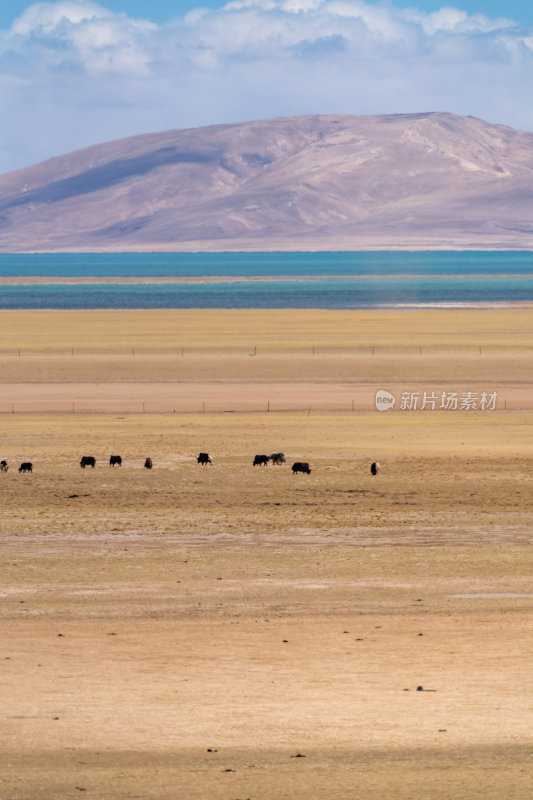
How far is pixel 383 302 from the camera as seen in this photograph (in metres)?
122

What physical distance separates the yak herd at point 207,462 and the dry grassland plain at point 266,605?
1.02ft

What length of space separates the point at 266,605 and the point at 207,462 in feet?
49.4

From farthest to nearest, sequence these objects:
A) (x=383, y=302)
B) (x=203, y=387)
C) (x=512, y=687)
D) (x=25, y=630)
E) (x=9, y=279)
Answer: (x=9, y=279) < (x=383, y=302) < (x=203, y=387) < (x=25, y=630) < (x=512, y=687)

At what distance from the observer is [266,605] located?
19672 millimetres

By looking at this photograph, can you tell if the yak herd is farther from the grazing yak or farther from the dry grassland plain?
the dry grassland plain

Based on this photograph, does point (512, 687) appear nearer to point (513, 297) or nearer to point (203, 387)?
point (203, 387)

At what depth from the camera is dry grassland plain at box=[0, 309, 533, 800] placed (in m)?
12.8

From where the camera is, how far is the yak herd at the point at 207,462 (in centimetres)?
3303

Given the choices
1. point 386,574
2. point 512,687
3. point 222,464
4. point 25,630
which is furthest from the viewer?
point 222,464

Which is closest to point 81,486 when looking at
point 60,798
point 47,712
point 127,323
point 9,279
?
point 47,712

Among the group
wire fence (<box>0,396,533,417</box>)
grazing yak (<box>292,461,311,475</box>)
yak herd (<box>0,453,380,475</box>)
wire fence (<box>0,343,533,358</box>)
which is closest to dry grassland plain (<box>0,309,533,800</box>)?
yak herd (<box>0,453,380,475</box>)

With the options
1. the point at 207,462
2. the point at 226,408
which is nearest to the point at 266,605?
the point at 207,462

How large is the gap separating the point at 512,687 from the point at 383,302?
107 meters

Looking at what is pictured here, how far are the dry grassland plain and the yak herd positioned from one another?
31 cm
